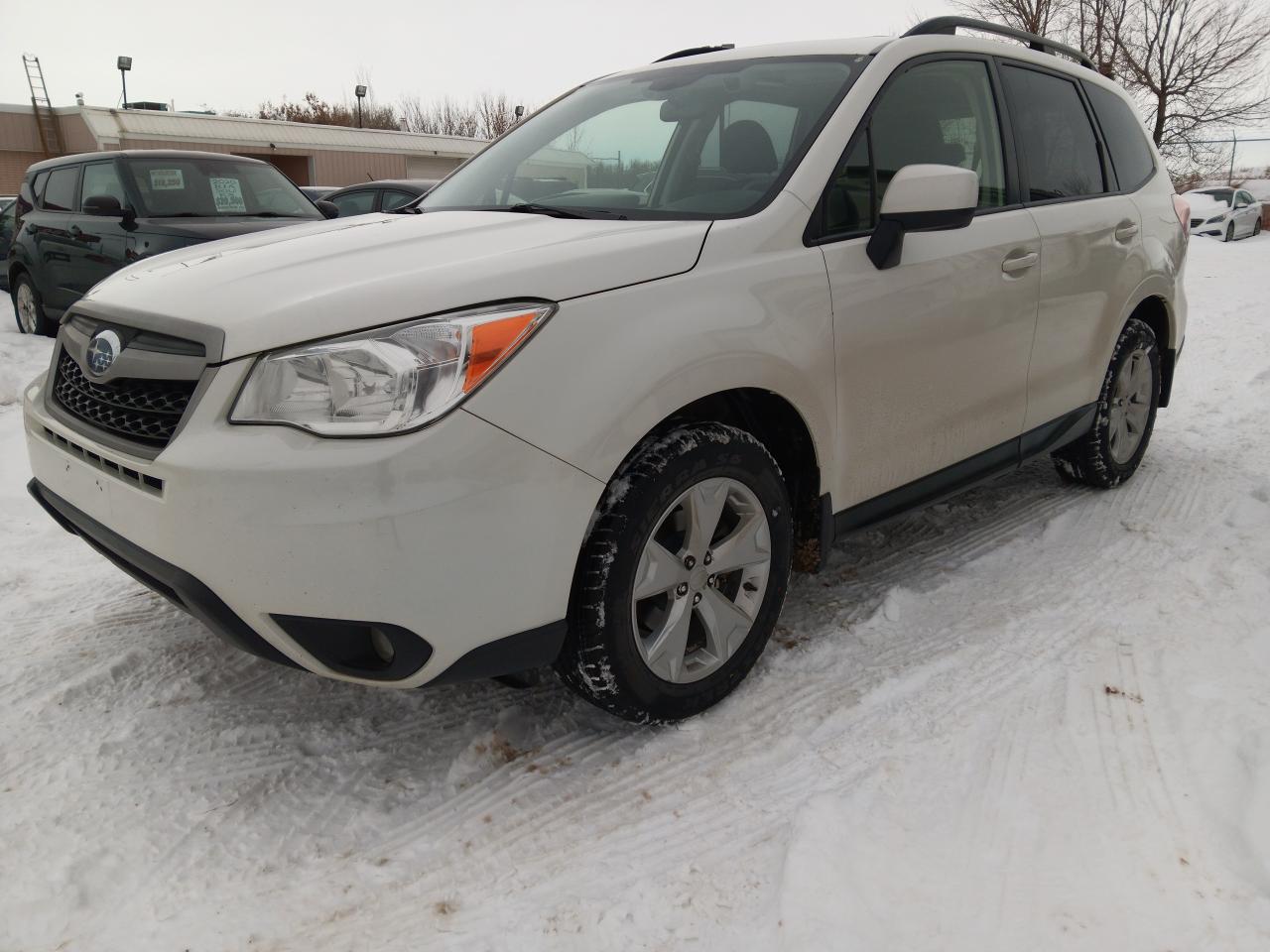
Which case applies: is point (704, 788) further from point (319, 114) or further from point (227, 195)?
point (319, 114)

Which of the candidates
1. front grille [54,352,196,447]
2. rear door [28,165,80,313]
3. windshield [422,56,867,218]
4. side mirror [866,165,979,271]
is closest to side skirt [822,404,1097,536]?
side mirror [866,165,979,271]

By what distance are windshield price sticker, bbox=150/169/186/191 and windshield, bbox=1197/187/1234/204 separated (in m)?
21.9

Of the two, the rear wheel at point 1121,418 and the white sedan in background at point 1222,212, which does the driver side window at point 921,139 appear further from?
the white sedan in background at point 1222,212

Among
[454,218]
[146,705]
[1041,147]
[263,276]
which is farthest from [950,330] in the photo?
[146,705]

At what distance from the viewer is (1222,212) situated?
2127cm

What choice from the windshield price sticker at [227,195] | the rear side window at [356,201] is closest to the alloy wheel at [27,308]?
the windshield price sticker at [227,195]

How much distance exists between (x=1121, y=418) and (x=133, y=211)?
23.0 ft

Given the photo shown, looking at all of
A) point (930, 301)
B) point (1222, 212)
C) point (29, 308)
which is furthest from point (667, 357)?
point (1222, 212)

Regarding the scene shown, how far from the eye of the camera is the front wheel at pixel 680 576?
7.38 ft

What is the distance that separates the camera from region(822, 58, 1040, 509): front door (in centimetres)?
280

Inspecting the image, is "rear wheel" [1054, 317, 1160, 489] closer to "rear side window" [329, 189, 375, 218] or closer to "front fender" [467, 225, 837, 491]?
"front fender" [467, 225, 837, 491]

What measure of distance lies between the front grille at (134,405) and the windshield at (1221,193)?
2464 cm

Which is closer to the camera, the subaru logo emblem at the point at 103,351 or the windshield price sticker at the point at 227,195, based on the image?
the subaru logo emblem at the point at 103,351

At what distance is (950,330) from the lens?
309 cm
